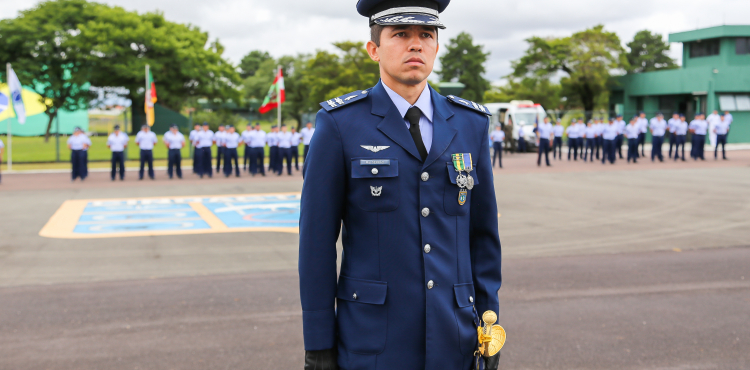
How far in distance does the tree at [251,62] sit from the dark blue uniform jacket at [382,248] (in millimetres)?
93089

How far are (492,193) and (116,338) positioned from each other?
13.2ft

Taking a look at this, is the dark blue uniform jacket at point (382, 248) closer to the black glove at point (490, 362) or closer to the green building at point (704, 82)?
the black glove at point (490, 362)

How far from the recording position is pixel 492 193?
94.6 inches

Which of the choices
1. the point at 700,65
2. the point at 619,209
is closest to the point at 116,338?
the point at 619,209

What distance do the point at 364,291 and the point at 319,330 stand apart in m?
0.20

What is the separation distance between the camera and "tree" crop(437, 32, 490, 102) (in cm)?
7706

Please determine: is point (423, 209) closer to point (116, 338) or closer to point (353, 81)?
point (116, 338)

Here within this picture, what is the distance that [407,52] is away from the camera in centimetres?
215

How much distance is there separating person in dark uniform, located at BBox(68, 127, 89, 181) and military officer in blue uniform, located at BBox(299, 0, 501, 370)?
1992 centimetres

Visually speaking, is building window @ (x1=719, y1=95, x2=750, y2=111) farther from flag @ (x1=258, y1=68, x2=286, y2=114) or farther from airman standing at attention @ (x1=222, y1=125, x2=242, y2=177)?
airman standing at attention @ (x1=222, y1=125, x2=242, y2=177)

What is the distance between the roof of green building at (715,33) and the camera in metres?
41.5

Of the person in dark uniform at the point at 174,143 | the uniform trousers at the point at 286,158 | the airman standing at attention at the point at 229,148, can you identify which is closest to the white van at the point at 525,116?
the uniform trousers at the point at 286,158

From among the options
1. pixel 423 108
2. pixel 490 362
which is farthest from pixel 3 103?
pixel 490 362

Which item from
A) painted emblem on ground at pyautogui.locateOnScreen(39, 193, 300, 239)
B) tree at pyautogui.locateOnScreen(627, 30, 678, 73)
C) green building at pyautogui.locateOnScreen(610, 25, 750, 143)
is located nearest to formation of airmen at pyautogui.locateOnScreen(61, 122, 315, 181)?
painted emblem on ground at pyautogui.locateOnScreen(39, 193, 300, 239)
